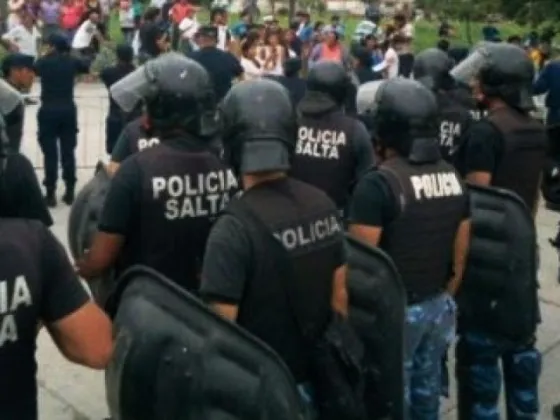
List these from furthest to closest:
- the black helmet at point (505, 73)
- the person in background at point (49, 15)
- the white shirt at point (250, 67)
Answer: the person in background at point (49, 15) < the white shirt at point (250, 67) < the black helmet at point (505, 73)

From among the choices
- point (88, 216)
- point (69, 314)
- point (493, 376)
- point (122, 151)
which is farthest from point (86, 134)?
point (69, 314)

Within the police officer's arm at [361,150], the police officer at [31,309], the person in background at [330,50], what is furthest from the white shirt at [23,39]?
the police officer at [31,309]

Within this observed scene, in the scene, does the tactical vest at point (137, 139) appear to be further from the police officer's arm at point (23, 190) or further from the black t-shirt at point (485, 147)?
the black t-shirt at point (485, 147)

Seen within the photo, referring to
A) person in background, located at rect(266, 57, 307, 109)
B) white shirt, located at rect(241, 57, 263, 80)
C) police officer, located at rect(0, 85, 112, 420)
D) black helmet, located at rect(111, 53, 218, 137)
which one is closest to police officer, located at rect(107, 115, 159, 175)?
black helmet, located at rect(111, 53, 218, 137)

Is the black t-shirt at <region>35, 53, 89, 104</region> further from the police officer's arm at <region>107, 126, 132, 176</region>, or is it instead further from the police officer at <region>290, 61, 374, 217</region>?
the police officer's arm at <region>107, 126, 132, 176</region>

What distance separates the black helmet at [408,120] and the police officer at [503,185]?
762mm

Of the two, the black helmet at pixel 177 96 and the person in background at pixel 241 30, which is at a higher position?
the black helmet at pixel 177 96

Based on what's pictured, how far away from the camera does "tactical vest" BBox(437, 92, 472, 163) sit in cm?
676

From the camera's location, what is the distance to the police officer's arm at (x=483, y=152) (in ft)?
17.1

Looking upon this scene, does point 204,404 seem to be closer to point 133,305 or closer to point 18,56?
point 133,305

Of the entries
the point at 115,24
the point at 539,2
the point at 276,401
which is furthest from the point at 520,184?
the point at 115,24

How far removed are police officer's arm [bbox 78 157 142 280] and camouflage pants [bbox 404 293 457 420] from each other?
118cm

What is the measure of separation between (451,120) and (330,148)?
0.91 metres

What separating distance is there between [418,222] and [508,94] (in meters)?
1.32
